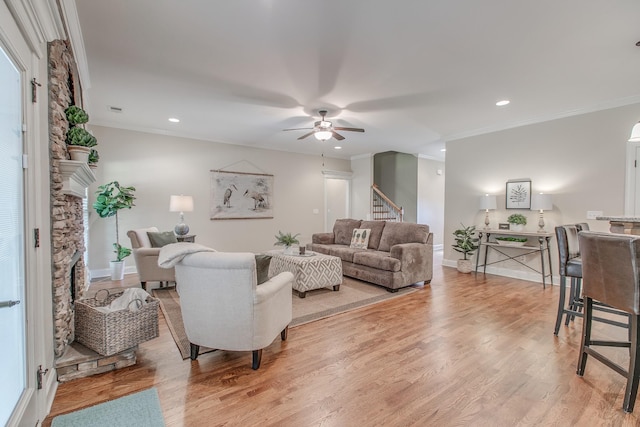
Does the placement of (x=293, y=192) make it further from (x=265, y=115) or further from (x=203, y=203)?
(x=265, y=115)

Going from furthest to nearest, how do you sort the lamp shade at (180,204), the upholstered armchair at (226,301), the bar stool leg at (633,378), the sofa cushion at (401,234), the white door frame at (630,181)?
the lamp shade at (180,204), the sofa cushion at (401,234), the white door frame at (630,181), the upholstered armchair at (226,301), the bar stool leg at (633,378)

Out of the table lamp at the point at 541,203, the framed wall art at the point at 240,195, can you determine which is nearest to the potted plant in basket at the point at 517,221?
the table lamp at the point at 541,203

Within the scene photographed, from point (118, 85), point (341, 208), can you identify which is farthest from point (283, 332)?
point (341, 208)

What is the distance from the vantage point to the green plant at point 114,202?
4711 mm

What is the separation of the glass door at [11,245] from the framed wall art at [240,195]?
15.9 feet

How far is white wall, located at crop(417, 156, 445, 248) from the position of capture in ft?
27.7

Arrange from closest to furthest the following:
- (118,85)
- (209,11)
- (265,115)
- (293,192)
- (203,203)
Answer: (209,11) → (118,85) → (265,115) → (203,203) → (293,192)

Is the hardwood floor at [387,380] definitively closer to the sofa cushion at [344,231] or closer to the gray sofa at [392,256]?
the gray sofa at [392,256]

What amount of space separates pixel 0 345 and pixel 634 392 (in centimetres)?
334

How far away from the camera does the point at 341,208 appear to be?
9.12 meters

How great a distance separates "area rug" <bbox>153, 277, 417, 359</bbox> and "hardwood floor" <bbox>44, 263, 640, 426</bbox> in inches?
5.2

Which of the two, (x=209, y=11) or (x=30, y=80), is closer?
(x=30, y=80)

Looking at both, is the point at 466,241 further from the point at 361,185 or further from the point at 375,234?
the point at 361,185

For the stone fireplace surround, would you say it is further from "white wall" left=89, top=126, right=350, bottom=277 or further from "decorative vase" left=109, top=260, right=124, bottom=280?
"white wall" left=89, top=126, right=350, bottom=277
